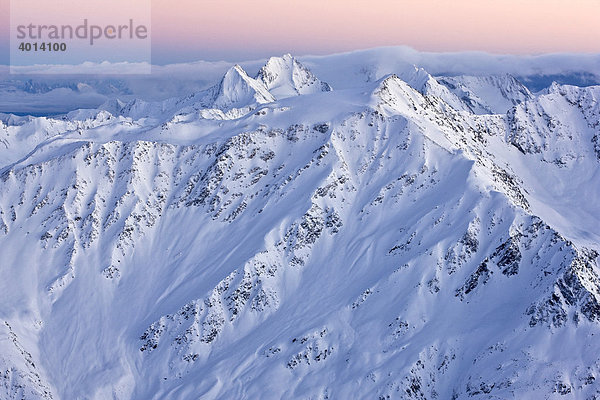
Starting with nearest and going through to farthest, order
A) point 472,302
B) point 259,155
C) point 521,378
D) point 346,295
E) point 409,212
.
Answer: point 521,378 → point 472,302 → point 346,295 → point 409,212 → point 259,155

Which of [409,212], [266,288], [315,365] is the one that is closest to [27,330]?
[266,288]

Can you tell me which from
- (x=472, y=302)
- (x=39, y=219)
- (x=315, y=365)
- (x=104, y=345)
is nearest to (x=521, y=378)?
(x=472, y=302)

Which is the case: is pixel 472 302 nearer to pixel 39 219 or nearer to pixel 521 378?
pixel 521 378

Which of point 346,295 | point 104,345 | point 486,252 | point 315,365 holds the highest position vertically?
point 486,252

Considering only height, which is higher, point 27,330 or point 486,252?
point 486,252

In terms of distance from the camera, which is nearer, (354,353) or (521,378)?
(521,378)

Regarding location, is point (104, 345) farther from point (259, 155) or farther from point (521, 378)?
point (521, 378)

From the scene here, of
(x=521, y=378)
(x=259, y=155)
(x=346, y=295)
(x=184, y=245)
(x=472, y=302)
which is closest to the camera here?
(x=521, y=378)
